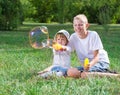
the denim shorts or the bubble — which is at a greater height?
the bubble

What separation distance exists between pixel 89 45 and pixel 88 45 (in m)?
0.02

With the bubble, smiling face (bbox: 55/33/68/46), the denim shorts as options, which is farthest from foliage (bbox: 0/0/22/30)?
the denim shorts

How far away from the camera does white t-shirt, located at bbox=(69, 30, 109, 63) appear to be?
22.1 ft

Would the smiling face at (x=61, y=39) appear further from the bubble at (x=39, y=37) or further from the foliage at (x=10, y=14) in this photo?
the foliage at (x=10, y=14)

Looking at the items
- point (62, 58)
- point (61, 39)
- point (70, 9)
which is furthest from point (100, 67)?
point (70, 9)

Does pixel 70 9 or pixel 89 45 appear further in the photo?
pixel 70 9

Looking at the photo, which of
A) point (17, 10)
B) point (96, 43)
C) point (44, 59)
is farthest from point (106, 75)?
point (17, 10)

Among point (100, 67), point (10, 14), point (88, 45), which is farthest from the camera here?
point (10, 14)

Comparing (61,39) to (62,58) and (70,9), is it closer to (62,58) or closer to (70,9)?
(62,58)

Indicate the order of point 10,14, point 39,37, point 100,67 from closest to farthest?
1. point 100,67
2. point 39,37
3. point 10,14

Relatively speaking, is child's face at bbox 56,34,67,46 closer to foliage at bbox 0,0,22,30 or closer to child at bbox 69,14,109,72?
child at bbox 69,14,109,72

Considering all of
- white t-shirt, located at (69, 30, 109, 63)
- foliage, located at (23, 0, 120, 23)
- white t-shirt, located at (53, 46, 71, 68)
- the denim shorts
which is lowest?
foliage, located at (23, 0, 120, 23)

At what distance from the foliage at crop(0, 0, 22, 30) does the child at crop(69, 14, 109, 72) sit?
15758 millimetres

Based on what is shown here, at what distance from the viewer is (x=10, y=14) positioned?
23.0 m
